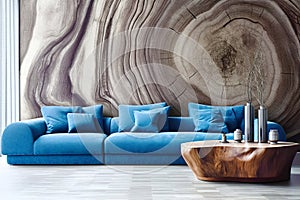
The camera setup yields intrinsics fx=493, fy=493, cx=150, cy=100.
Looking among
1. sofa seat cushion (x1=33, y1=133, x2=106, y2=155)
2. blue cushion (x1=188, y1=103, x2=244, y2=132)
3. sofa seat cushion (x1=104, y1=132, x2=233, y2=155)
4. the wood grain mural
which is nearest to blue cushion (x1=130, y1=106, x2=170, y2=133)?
sofa seat cushion (x1=104, y1=132, x2=233, y2=155)

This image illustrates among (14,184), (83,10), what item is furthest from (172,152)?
(83,10)

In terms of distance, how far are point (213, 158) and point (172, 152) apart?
1.18 meters

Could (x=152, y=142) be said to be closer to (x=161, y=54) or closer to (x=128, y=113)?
(x=128, y=113)

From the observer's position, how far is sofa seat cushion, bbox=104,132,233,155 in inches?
238

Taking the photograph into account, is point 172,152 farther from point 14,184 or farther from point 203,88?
point 14,184

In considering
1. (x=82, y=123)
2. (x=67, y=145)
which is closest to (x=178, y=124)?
(x=82, y=123)

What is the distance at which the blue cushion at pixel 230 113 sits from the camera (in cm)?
661

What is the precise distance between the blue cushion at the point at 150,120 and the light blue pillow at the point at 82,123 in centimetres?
53

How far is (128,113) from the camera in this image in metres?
6.74

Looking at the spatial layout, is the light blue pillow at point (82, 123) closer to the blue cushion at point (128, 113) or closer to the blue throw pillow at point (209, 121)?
the blue cushion at point (128, 113)

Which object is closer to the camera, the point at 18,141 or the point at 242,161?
the point at 242,161

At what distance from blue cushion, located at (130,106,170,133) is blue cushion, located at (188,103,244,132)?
396 mm

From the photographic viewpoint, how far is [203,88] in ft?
23.2

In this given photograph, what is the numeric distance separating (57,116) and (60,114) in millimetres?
52
